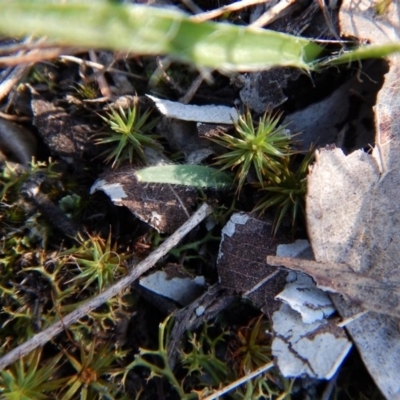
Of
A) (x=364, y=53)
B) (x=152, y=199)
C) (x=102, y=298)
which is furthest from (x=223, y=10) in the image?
(x=102, y=298)

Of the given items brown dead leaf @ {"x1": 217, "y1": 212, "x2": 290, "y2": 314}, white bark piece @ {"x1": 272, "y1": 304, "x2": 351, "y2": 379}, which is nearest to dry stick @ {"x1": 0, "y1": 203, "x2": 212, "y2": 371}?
brown dead leaf @ {"x1": 217, "y1": 212, "x2": 290, "y2": 314}

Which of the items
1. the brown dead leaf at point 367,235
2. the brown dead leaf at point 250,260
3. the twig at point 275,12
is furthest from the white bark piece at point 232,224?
the twig at point 275,12

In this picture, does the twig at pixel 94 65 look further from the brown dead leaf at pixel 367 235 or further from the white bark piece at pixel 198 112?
the brown dead leaf at pixel 367 235

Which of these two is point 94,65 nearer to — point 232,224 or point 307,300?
point 232,224

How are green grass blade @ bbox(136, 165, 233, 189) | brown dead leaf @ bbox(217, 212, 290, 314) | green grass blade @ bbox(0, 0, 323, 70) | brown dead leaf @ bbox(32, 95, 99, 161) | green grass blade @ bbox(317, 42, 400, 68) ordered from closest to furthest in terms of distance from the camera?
1. green grass blade @ bbox(0, 0, 323, 70)
2. green grass blade @ bbox(317, 42, 400, 68)
3. brown dead leaf @ bbox(217, 212, 290, 314)
4. green grass blade @ bbox(136, 165, 233, 189)
5. brown dead leaf @ bbox(32, 95, 99, 161)

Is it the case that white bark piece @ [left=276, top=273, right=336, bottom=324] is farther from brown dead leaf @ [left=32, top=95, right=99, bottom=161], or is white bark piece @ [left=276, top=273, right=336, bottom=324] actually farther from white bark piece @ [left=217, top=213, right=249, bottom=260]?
brown dead leaf @ [left=32, top=95, right=99, bottom=161]

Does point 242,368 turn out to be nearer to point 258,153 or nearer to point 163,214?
point 163,214
